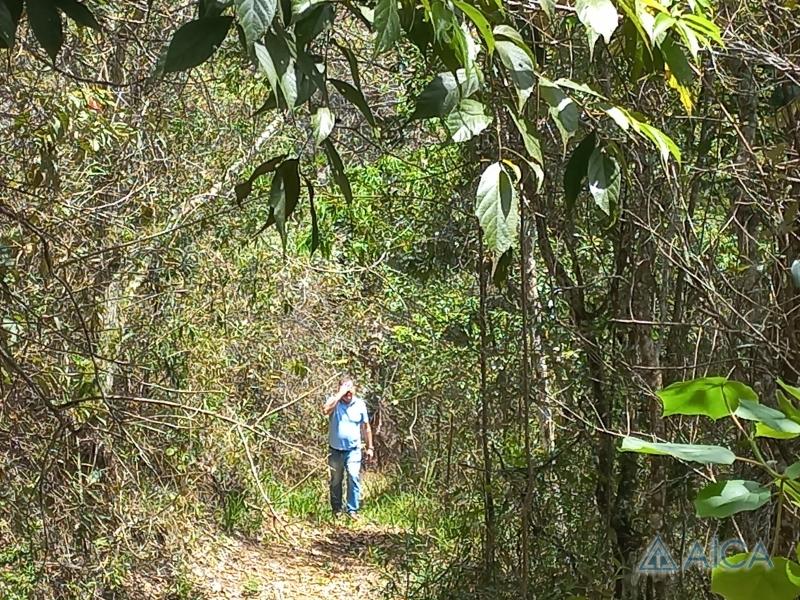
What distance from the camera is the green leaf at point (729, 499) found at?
68 cm

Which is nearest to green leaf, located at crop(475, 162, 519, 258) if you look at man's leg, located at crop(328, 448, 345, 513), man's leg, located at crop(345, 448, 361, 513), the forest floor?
the forest floor

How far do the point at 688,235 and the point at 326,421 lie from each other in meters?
6.36

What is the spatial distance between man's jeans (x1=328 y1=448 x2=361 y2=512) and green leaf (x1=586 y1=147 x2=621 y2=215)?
21.2 ft

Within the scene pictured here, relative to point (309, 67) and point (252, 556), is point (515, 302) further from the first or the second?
point (252, 556)

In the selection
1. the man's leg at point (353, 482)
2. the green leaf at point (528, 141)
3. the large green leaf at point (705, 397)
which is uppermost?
the green leaf at point (528, 141)

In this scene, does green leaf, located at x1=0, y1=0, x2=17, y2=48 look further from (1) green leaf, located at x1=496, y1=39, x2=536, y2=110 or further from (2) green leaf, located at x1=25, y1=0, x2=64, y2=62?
(1) green leaf, located at x1=496, y1=39, x2=536, y2=110

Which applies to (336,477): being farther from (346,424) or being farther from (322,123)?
(322,123)

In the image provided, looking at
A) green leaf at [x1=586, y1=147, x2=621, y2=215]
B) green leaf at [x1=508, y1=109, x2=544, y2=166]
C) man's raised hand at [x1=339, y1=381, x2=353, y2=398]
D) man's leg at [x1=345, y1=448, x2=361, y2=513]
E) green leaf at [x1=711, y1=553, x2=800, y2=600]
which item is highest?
green leaf at [x1=508, y1=109, x2=544, y2=166]

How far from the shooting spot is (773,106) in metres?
2.09

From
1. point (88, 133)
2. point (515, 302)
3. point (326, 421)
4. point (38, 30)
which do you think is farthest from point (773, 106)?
point (326, 421)

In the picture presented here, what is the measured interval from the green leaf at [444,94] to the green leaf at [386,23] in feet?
0.53

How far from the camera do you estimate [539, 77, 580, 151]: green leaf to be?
4.30 feet

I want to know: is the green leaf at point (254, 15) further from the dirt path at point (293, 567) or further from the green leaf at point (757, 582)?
the dirt path at point (293, 567)

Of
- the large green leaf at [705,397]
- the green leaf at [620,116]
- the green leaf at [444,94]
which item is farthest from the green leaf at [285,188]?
the large green leaf at [705,397]
